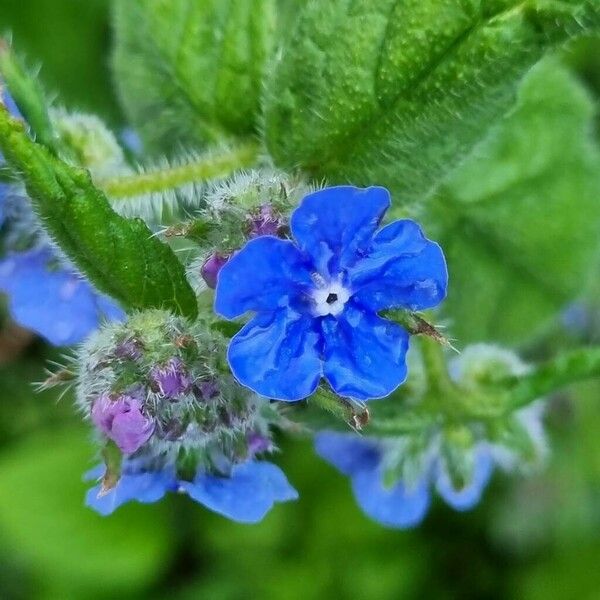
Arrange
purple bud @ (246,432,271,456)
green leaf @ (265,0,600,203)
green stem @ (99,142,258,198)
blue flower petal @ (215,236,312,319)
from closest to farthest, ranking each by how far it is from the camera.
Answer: blue flower petal @ (215,236,312,319) < green leaf @ (265,0,600,203) < purple bud @ (246,432,271,456) < green stem @ (99,142,258,198)

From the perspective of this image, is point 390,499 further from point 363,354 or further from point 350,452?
point 363,354

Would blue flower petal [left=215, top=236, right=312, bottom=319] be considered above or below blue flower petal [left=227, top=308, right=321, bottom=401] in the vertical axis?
above

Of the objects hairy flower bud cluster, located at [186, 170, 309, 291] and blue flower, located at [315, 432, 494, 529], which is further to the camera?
blue flower, located at [315, 432, 494, 529]

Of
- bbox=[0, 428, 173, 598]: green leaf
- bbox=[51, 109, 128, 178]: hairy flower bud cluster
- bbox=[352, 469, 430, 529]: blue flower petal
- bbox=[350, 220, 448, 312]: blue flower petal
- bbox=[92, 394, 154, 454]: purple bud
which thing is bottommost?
bbox=[0, 428, 173, 598]: green leaf

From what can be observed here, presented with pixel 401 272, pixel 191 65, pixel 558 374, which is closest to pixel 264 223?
pixel 401 272

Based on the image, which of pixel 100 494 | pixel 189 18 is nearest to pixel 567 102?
pixel 189 18

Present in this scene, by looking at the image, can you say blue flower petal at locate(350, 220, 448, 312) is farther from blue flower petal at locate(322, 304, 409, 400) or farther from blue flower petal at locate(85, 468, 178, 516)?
blue flower petal at locate(85, 468, 178, 516)

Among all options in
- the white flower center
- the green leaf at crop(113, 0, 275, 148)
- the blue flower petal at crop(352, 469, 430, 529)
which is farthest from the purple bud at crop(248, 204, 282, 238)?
the blue flower petal at crop(352, 469, 430, 529)

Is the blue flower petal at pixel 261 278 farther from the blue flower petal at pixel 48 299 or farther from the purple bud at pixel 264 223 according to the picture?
the blue flower petal at pixel 48 299
